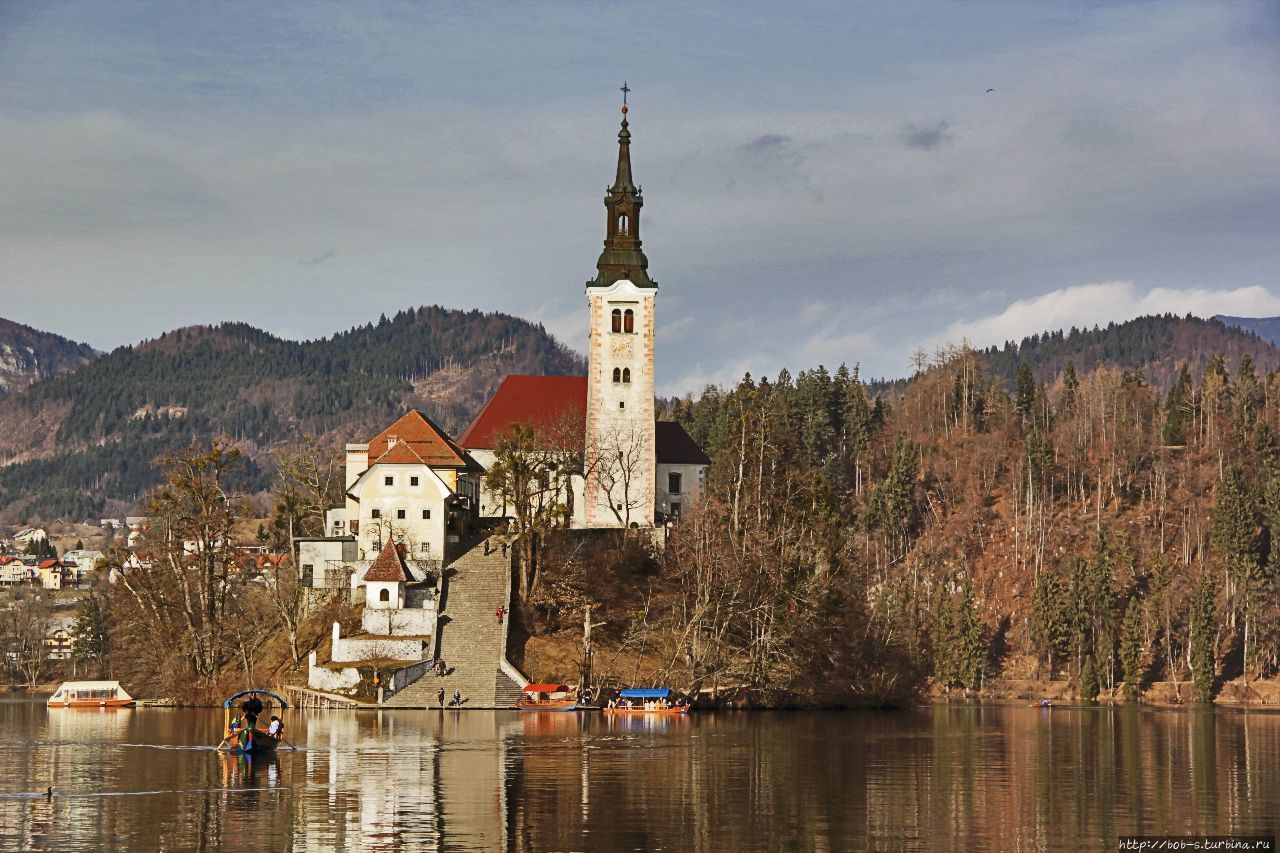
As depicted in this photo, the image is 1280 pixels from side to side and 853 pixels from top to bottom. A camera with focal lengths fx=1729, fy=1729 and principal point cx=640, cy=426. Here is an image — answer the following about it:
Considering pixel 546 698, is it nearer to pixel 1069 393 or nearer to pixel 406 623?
pixel 406 623

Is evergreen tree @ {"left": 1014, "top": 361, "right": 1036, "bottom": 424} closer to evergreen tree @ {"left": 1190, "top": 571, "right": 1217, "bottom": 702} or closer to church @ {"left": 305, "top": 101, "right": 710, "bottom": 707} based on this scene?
evergreen tree @ {"left": 1190, "top": 571, "right": 1217, "bottom": 702}

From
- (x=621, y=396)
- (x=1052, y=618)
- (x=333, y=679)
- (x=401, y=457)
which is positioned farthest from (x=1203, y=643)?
(x=333, y=679)

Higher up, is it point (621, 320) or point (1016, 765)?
point (621, 320)

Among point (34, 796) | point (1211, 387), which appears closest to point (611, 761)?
point (34, 796)

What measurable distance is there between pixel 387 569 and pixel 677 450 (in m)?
28.0

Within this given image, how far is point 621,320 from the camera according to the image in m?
109

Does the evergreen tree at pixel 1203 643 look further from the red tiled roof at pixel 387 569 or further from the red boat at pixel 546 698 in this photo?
the red tiled roof at pixel 387 569

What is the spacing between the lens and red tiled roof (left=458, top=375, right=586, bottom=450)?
113688 mm

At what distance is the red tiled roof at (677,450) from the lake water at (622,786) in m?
34.4

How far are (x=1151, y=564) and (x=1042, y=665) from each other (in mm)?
20447

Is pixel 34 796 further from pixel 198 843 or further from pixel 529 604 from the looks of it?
pixel 529 604

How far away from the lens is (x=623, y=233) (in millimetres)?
110188

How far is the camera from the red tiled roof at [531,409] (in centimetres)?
11369

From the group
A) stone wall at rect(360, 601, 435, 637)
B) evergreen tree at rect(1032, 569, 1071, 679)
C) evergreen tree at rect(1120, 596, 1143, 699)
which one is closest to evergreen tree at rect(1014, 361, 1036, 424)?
evergreen tree at rect(1032, 569, 1071, 679)
